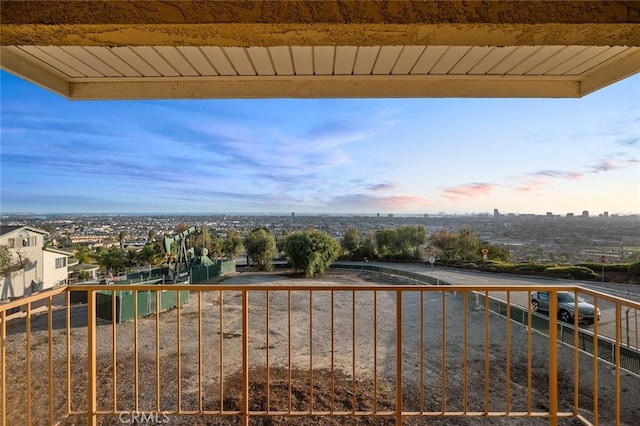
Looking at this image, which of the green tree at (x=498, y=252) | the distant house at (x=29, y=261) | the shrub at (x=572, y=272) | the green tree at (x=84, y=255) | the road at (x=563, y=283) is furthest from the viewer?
the green tree at (x=498, y=252)

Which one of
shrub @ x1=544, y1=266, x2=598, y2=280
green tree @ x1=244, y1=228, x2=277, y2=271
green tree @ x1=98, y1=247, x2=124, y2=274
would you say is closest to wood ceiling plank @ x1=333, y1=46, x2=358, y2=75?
green tree @ x1=98, y1=247, x2=124, y2=274

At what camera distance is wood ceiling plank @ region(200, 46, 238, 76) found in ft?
5.02

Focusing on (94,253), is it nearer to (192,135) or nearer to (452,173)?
(192,135)

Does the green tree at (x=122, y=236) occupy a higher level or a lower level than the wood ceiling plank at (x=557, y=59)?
lower

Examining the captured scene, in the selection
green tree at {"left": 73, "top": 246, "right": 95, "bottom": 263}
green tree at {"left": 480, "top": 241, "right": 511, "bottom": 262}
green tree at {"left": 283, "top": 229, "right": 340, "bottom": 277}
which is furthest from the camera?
green tree at {"left": 480, "top": 241, "right": 511, "bottom": 262}

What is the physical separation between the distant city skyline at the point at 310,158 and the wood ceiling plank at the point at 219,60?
32.4ft

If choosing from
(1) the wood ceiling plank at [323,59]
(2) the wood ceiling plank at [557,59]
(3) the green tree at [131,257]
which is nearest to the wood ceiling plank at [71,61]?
(1) the wood ceiling plank at [323,59]

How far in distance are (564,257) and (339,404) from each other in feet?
53.5

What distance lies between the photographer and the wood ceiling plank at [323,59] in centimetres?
154

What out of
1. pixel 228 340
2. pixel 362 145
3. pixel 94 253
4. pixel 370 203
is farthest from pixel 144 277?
pixel 370 203

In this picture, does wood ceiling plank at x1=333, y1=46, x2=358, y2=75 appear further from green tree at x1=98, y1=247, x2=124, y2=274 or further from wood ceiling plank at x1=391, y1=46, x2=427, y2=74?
green tree at x1=98, y1=247, x2=124, y2=274

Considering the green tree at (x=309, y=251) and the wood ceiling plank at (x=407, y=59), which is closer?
the wood ceiling plank at (x=407, y=59)

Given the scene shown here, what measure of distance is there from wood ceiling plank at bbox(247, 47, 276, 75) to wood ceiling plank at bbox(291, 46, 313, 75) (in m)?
0.14

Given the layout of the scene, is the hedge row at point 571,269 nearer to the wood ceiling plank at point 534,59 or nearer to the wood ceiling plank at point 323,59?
the wood ceiling plank at point 534,59
